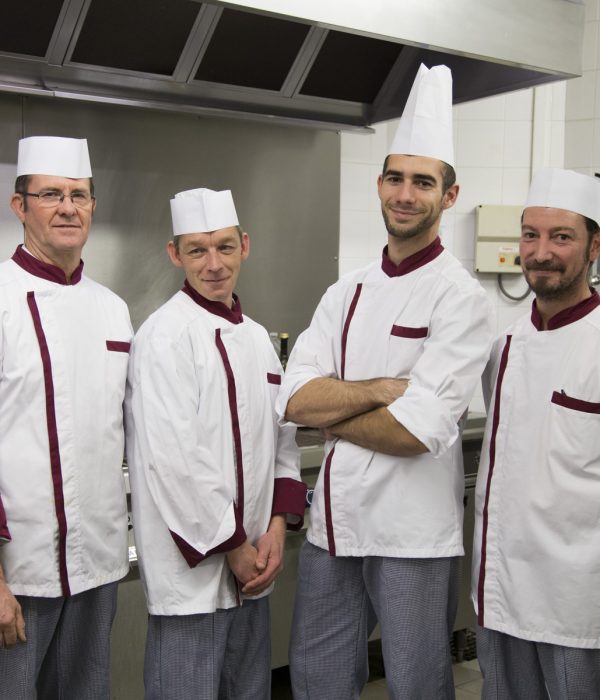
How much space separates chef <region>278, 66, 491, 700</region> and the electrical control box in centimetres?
194

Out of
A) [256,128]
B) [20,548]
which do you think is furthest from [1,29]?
[20,548]

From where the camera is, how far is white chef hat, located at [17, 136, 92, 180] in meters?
1.68

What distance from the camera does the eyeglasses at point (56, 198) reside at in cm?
165

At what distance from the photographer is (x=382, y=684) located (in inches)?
114

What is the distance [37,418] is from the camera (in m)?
1.55

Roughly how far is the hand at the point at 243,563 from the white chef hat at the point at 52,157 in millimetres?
794

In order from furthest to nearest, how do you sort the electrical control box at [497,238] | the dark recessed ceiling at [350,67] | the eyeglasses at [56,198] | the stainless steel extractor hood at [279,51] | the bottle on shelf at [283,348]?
the electrical control box at [497,238], the bottle on shelf at [283,348], the dark recessed ceiling at [350,67], the stainless steel extractor hood at [279,51], the eyeglasses at [56,198]

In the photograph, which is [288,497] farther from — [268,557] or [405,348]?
[405,348]

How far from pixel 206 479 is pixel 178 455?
0.07m

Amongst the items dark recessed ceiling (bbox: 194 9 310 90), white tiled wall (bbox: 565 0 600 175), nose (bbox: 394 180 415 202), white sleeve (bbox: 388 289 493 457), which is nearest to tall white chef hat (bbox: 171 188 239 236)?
nose (bbox: 394 180 415 202)

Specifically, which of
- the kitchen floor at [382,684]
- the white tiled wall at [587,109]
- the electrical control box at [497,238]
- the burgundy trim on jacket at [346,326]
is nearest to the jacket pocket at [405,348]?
the burgundy trim on jacket at [346,326]

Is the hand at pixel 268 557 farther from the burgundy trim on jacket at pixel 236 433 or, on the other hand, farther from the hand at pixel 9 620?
the hand at pixel 9 620

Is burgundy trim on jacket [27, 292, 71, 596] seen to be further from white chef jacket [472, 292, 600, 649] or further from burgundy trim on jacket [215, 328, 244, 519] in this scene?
white chef jacket [472, 292, 600, 649]

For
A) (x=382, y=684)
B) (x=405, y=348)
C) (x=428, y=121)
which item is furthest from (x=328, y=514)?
(x=382, y=684)
